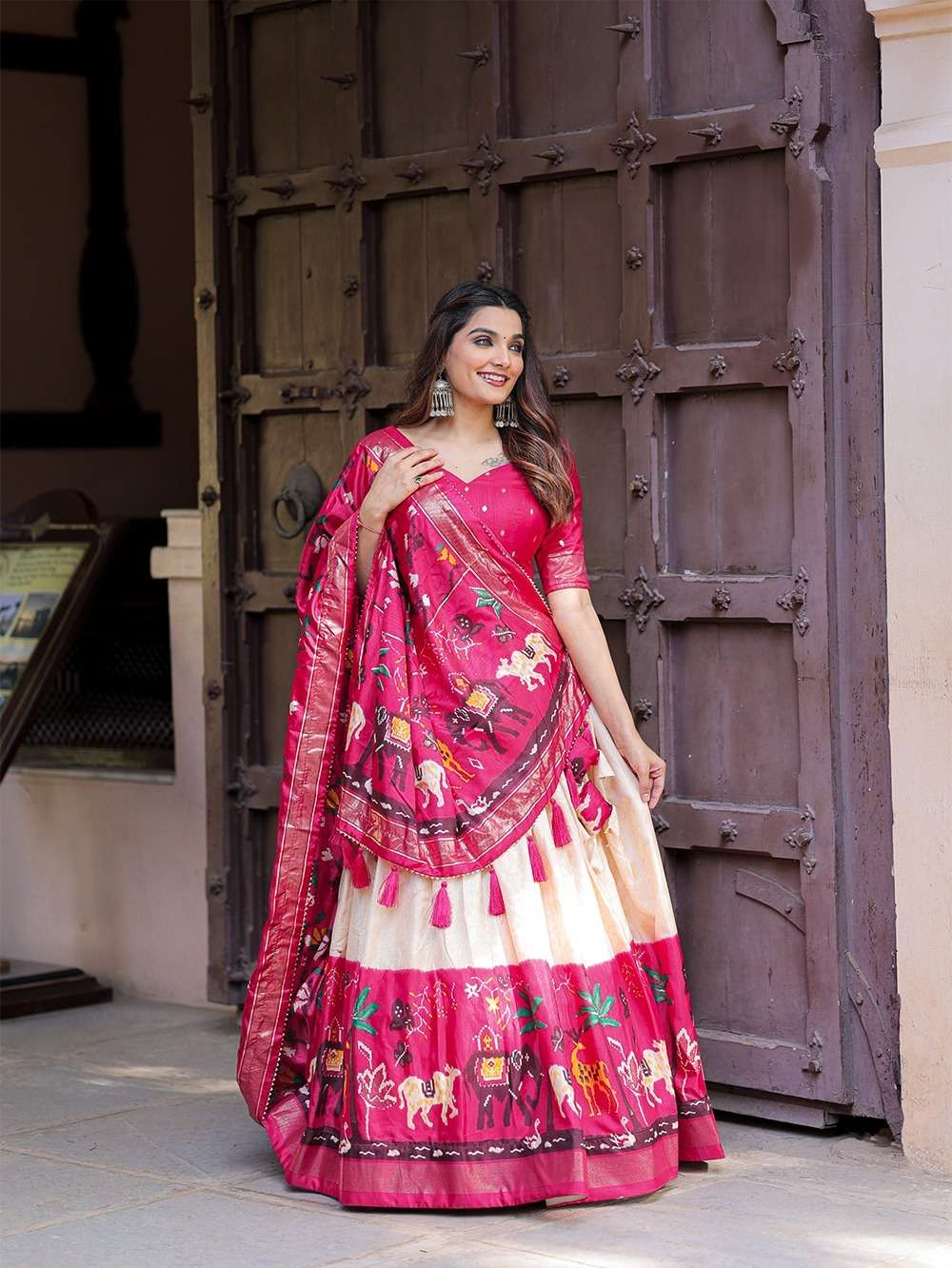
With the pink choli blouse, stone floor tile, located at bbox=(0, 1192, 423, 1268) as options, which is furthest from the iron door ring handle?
stone floor tile, located at bbox=(0, 1192, 423, 1268)

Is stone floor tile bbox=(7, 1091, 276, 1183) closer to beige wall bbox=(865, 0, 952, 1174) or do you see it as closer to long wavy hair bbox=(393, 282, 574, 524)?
beige wall bbox=(865, 0, 952, 1174)

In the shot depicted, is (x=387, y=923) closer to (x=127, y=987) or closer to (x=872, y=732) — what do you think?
(x=872, y=732)

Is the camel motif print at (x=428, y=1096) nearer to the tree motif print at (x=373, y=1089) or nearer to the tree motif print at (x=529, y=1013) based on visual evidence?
the tree motif print at (x=373, y=1089)

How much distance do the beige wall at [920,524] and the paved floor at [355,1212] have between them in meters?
0.31

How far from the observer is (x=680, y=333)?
4684 mm

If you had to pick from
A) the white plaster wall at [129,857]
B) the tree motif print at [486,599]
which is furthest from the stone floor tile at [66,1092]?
the tree motif print at [486,599]

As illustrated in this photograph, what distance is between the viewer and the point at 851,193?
4.39m

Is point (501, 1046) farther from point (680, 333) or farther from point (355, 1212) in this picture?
point (680, 333)

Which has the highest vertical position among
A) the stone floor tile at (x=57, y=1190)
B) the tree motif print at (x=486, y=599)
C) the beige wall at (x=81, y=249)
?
the beige wall at (x=81, y=249)

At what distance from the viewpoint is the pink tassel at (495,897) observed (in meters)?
4.13

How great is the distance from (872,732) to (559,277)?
1318 mm

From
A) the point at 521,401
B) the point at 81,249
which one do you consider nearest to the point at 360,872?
the point at 521,401

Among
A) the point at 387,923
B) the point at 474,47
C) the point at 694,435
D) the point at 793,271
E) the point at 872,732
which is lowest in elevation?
the point at 387,923

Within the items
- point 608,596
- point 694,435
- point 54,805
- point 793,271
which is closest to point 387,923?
point 608,596
